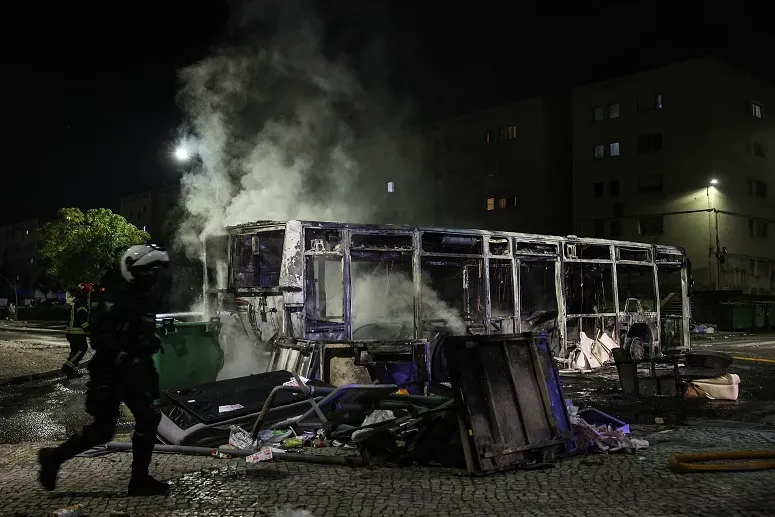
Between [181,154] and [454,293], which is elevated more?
[181,154]

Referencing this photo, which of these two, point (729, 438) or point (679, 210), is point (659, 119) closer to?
point (679, 210)

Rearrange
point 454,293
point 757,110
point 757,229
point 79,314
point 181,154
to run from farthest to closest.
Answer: point 757,229 → point 757,110 → point 181,154 → point 454,293 → point 79,314

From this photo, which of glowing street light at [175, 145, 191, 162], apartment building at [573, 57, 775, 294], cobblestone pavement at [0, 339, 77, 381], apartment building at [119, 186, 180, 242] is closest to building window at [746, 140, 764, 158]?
apartment building at [573, 57, 775, 294]

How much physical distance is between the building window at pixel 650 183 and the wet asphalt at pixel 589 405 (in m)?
26.4

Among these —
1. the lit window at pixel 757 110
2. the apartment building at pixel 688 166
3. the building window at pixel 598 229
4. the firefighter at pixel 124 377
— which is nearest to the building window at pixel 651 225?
the apartment building at pixel 688 166

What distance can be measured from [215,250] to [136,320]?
629cm

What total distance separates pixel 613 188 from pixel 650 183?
7.26 feet

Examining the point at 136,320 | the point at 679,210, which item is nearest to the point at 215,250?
the point at 136,320

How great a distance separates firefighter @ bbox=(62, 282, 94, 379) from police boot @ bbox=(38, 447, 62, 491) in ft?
27.0

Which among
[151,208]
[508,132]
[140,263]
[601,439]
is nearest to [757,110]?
[508,132]

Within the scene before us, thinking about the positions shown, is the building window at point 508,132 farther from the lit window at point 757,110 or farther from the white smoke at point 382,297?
the white smoke at point 382,297

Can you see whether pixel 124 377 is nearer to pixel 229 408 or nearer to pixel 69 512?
pixel 69 512

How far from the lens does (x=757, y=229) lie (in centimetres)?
3841

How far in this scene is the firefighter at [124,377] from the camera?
15.2 ft
